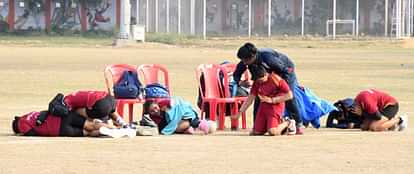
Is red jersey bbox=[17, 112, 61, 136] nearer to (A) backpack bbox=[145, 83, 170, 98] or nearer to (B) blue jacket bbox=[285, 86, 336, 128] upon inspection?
(A) backpack bbox=[145, 83, 170, 98]

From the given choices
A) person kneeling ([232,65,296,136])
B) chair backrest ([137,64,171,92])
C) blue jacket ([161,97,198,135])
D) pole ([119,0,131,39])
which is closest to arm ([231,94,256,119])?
person kneeling ([232,65,296,136])

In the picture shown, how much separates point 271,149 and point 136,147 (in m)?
1.50

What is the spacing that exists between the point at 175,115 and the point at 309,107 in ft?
6.83

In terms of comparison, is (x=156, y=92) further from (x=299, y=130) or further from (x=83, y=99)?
(x=299, y=130)

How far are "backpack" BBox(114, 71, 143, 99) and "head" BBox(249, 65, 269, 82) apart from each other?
1.56 meters

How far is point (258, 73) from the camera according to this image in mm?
15375

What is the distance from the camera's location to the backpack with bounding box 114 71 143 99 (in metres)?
15.9

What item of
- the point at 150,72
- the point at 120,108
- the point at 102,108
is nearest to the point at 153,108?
the point at 120,108

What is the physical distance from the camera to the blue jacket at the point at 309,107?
16.2m

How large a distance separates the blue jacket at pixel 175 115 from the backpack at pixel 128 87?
0.62 meters

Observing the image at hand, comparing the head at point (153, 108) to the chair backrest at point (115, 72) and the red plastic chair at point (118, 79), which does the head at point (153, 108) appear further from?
the chair backrest at point (115, 72)

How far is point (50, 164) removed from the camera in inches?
457

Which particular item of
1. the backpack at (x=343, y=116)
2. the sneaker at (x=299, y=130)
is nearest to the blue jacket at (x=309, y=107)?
the backpack at (x=343, y=116)

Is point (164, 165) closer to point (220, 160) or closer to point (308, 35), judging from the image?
point (220, 160)
